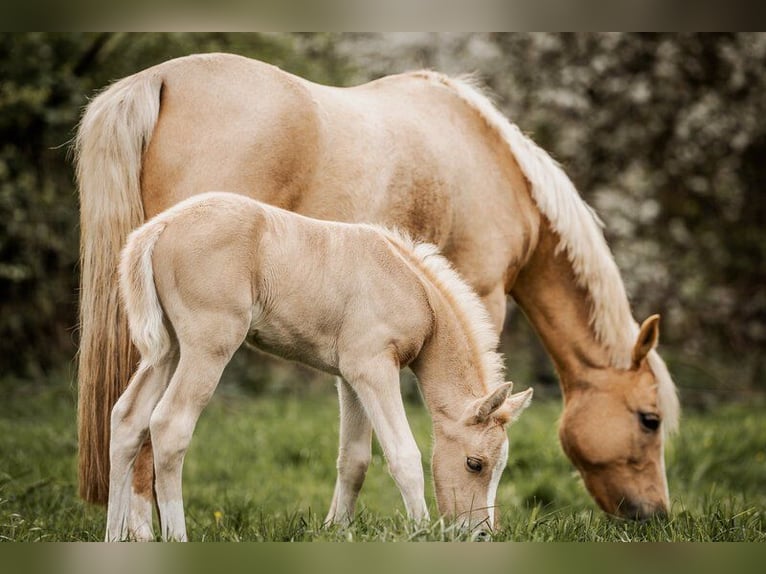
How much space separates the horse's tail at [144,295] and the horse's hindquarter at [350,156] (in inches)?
26.2

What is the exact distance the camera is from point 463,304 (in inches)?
181

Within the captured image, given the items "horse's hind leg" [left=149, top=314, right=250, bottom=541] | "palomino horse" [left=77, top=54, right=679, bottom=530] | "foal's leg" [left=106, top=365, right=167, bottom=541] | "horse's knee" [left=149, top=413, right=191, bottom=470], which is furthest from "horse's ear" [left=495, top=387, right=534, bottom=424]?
"foal's leg" [left=106, top=365, right=167, bottom=541]

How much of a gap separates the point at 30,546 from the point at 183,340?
1.05 meters

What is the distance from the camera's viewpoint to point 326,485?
7250 millimetres

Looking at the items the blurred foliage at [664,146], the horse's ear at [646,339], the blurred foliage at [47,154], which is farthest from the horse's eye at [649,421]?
the blurred foliage at [664,146]

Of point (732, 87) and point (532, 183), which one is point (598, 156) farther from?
point (532, 183)

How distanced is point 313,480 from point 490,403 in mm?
3517

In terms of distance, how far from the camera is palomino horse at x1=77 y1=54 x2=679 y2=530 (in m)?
4.68

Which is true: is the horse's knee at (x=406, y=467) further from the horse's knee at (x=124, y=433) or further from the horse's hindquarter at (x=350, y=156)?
the horse's hindquarter at (x=350, y=156)

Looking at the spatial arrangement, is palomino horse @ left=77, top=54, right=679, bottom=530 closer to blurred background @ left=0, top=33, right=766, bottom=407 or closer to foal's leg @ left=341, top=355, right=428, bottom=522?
foal's leg @ left=341, top=355, right=428, bottom=522

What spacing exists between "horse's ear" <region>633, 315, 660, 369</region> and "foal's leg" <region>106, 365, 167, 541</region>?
118 inches

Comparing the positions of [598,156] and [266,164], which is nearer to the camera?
[266,164]

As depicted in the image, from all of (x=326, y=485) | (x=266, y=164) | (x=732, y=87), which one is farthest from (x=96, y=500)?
(x=732, y=87)

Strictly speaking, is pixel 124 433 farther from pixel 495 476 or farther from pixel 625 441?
pixel 625 441
